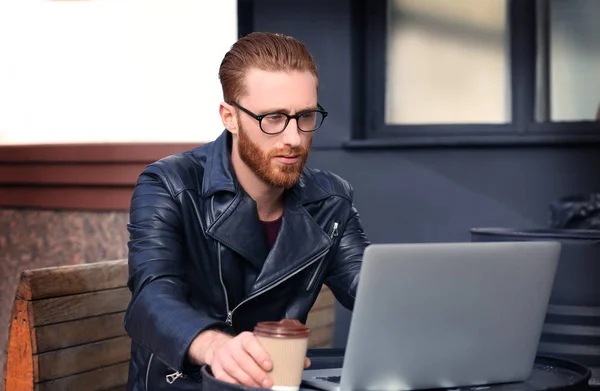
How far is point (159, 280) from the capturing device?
1842 mm

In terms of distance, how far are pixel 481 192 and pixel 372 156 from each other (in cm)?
43

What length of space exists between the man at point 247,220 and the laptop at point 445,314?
472mm

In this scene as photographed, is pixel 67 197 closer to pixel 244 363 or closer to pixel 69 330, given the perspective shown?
pixel 69 330

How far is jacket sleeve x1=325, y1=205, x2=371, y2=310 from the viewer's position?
2.23 metres

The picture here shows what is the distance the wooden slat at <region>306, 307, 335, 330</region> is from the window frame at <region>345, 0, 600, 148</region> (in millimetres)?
751

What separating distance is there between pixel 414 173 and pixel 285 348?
246cm

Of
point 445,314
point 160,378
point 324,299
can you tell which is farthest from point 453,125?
point 445,314

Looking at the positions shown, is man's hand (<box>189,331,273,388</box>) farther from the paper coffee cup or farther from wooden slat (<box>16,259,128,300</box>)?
wooden slat (<box>16,259,128,300</box>)

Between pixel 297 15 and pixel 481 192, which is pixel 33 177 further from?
pixel 481 192

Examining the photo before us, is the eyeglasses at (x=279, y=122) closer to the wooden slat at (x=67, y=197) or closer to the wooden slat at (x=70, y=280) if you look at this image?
the wooden slat at (x=70, y=280)

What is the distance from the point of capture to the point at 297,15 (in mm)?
3824

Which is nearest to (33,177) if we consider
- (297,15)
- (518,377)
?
(297,15)

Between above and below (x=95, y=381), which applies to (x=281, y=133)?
above

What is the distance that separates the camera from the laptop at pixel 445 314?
1.35 metres
